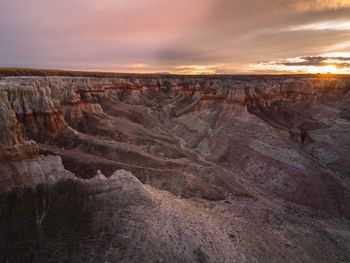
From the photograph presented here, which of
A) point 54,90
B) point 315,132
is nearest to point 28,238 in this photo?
point 54,90

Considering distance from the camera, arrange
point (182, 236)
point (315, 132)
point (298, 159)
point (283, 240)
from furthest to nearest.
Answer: point (315, 132) < point (298, 159) < point (283, 240) < point (182, 236)

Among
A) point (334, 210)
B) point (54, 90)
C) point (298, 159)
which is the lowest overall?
point (334, 210)

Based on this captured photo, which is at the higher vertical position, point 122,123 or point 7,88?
point 7,88

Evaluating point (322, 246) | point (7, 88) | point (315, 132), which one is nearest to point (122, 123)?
point (7, 88)

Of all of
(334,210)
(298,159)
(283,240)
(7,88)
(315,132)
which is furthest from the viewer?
(315,132)

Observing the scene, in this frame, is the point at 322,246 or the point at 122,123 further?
the point at 122,123

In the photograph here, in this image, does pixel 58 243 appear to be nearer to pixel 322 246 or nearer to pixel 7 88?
pixel 322 246
